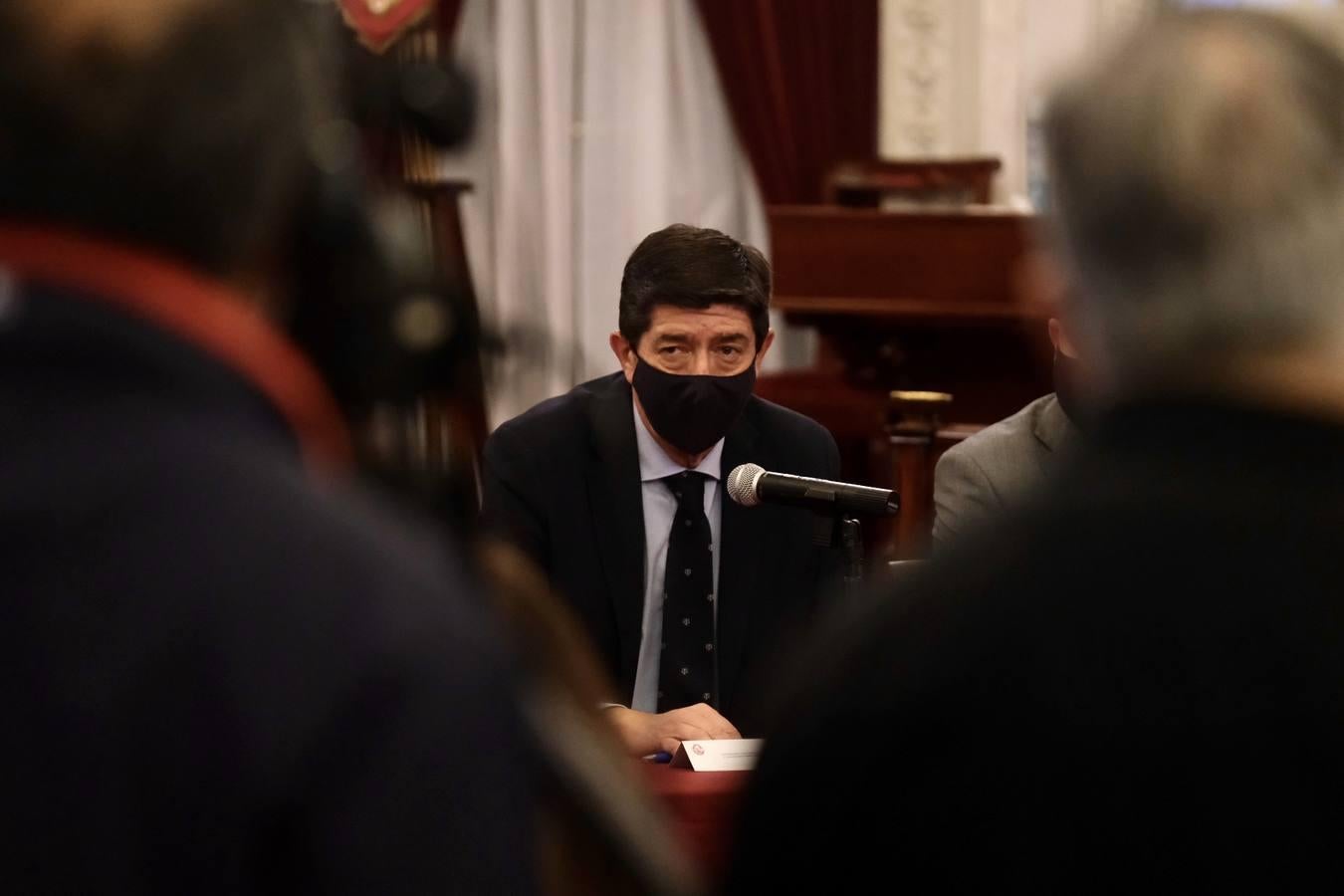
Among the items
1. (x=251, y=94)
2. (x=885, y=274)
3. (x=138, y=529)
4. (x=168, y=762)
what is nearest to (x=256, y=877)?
(x=168, y=762)

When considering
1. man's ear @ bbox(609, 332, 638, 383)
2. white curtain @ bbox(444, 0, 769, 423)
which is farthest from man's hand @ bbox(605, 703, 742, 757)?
white curtain @ bbox(444, 0, 769, 423)

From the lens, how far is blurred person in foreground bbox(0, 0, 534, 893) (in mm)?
855

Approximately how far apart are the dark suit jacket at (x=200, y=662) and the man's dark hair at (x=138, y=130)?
51mm

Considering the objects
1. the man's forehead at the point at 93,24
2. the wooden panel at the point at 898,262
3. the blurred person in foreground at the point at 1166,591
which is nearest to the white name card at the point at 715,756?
the blurred person in foreground at the point at 1166,591

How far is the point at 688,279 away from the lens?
318cm

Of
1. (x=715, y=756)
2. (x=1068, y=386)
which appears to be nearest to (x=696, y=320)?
(x=1068, y=386)

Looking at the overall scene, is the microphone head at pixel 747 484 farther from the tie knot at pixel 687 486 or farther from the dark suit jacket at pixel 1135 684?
the dark suit jacket at pixel 1135 684

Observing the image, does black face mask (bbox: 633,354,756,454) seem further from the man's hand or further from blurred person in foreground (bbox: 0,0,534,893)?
blurred person in foreground (bbox: 0,0,534,893)

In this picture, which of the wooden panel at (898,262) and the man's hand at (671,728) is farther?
the wooden panel at (898,262)

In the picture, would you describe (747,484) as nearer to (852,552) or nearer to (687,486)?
(852,552)

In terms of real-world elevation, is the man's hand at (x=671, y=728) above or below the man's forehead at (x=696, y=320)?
below

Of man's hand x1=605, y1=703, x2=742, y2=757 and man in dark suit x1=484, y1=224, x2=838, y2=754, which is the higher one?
man in dark suit x1=484, y1=224, x2=838, y2=754

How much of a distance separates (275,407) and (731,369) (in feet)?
7.45

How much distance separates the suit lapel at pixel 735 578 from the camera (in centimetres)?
308
